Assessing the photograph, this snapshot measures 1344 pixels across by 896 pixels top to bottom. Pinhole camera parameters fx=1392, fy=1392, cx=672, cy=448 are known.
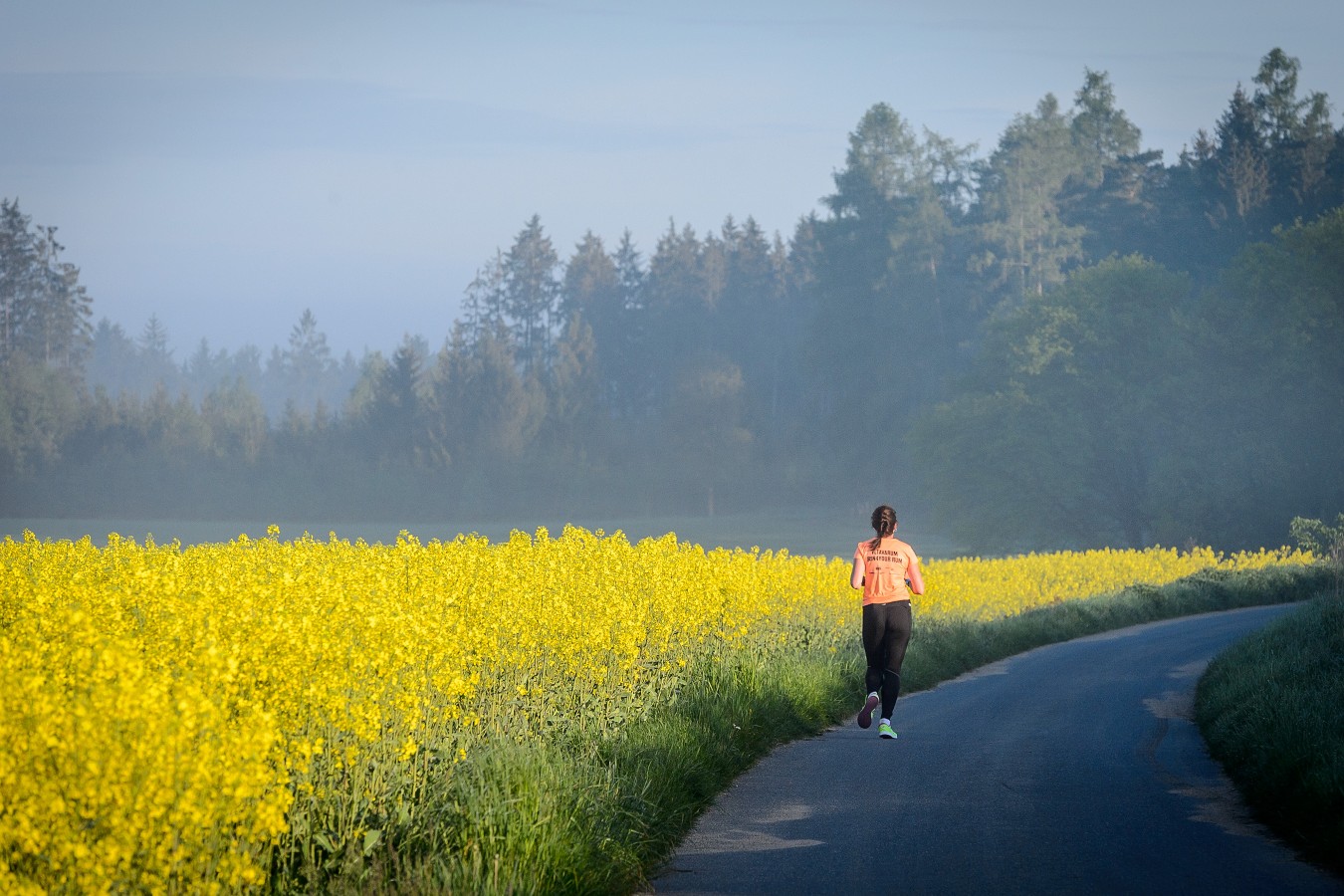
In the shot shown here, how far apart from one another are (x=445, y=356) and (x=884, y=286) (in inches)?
1176

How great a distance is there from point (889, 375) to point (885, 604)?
3066 inches

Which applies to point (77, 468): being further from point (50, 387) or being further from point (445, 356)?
point (445, 356)

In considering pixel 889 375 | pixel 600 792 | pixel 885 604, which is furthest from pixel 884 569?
pixel 889 375

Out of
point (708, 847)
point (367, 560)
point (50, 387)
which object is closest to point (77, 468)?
point (50, 387)

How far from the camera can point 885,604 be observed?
12.0 m

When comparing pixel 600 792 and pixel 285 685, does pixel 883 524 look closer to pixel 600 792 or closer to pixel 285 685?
pixel 600 792

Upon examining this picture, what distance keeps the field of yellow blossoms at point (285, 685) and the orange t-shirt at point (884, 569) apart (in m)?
1.74

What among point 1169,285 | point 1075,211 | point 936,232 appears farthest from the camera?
point 936,232

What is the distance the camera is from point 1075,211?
80.4 m

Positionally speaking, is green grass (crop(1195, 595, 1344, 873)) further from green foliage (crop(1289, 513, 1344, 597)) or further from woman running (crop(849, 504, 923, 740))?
green foliage (crop(1289, 513, 1344, 597))

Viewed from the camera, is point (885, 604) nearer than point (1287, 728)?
No

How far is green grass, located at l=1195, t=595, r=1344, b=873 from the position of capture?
8031 millimetres

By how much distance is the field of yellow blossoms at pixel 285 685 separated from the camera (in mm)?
4812

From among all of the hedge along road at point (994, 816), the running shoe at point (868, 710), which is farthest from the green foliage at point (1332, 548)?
the running shoe at point (868, 710)
